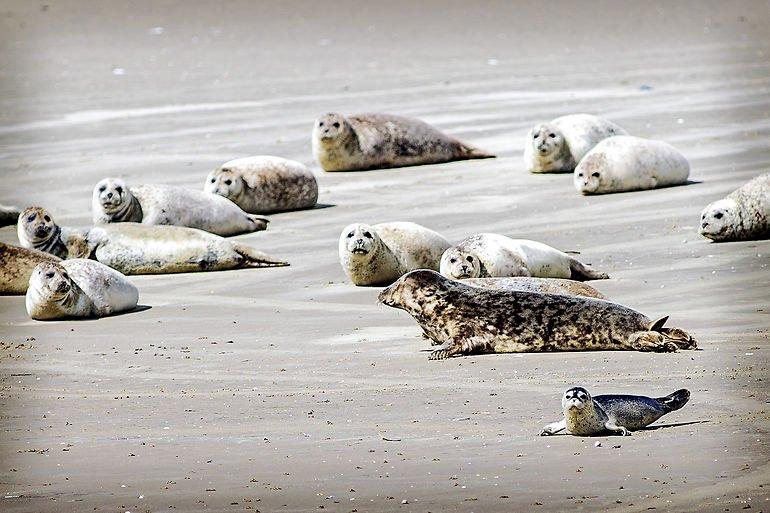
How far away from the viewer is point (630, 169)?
12.3 m

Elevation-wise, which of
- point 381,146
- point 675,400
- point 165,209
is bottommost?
point 381,146

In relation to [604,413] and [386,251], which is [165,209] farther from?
[604,413]

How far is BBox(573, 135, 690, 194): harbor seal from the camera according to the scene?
40.0 ft

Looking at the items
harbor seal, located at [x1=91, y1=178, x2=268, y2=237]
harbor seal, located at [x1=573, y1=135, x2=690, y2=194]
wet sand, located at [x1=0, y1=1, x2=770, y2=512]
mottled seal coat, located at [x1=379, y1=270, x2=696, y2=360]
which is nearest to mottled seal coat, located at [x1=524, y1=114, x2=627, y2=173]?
wet sand, located at [x1=0, y1=1, x2=770, y2=512]

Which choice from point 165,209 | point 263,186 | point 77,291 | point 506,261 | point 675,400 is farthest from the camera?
point 263,186

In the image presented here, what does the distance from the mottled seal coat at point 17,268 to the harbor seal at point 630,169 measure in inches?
173

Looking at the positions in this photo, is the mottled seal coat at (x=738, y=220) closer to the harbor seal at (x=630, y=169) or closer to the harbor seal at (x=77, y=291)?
the harbor seal at (x=630, y=169)

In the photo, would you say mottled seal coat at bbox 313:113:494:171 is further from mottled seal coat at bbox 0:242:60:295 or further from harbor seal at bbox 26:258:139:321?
harbor seal at bbox 26:258:139:321

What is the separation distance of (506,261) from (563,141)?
494 cm

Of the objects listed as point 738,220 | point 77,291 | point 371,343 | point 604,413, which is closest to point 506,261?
point 371,343

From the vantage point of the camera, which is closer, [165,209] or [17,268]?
[17,268]

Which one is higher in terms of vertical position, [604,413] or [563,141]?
[604,413]

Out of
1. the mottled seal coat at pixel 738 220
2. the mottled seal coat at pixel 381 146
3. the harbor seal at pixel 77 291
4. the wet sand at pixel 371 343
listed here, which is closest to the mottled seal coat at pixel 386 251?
the wet sand at pixel 371 343

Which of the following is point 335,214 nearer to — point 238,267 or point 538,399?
point 238,267
